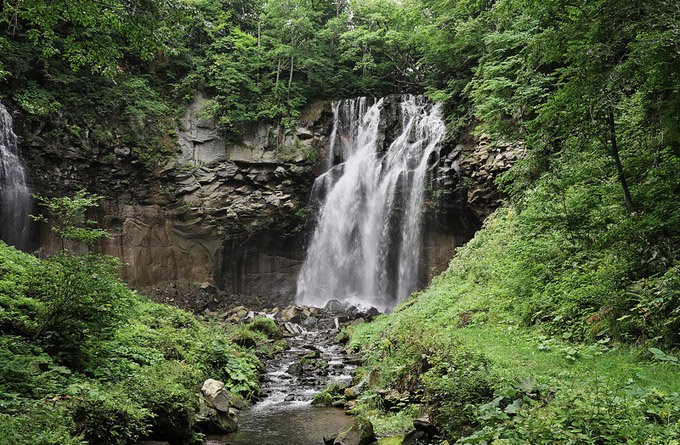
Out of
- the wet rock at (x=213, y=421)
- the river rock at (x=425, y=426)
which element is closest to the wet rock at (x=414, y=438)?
the river rock at (x=425, y=426)

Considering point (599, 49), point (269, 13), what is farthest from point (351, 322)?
point (269, 13)

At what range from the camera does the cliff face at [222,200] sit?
68.2ft

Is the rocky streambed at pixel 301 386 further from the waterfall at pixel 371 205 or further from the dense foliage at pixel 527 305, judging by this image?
the waterfall at pixel 371 205

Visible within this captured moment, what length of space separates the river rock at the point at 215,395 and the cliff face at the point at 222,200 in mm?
14493

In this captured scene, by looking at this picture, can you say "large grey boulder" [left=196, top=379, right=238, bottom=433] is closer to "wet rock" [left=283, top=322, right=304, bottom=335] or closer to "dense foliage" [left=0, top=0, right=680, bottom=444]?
"dense foliage" [left=0, top=0, right=680, bottom=444]

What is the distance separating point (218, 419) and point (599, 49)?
8.14 m

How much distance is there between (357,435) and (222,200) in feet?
62.6

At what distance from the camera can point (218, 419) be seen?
7.36 m

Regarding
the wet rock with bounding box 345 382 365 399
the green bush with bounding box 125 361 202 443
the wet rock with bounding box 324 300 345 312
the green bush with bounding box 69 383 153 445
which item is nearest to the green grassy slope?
the wet rock with bounding box 345 382 365 399

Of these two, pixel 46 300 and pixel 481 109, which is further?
pixel 481 109

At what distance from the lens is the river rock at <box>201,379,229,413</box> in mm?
7605

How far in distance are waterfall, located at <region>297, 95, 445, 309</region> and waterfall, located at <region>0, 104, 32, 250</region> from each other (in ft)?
43.2

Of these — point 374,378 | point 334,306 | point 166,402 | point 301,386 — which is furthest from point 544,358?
point 334,306

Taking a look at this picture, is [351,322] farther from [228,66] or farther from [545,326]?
[228,66]
